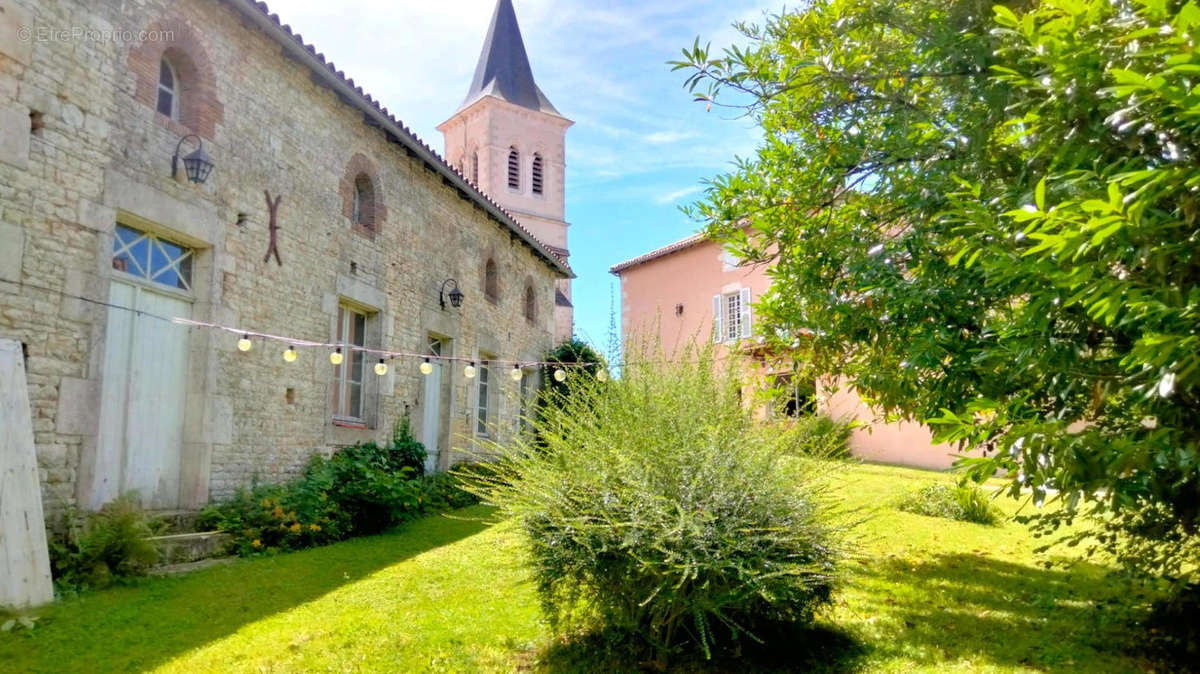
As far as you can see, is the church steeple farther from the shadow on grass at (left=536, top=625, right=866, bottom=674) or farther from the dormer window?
the shadow on grass at (left=536, top=625, right=866, bottom=674)

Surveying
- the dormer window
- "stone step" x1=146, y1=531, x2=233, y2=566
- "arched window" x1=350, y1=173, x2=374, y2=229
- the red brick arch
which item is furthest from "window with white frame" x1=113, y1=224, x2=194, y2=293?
the dormer window

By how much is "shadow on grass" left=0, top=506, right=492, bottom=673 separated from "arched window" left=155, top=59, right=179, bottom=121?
423 cm

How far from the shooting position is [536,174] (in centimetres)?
2730

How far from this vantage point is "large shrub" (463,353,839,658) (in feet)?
12.1

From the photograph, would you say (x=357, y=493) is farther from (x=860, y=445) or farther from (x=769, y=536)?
(x=860, y=445)

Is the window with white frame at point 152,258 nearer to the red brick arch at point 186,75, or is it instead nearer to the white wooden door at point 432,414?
the red brick arch at point 186,75

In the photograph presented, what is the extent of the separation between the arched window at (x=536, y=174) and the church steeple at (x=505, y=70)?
5.96ft

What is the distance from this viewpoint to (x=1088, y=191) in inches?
98.6

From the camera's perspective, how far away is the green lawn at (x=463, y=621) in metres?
4.11

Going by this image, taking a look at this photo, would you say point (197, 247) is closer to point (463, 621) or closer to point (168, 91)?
point (168, 91)

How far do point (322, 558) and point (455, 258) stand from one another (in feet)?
21.4

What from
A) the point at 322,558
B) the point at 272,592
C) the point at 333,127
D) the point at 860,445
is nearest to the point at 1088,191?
the point at 272,592

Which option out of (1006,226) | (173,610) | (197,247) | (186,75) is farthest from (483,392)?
(1006,226)

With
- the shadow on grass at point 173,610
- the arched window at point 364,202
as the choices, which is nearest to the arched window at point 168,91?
the arched window at point 364,202
